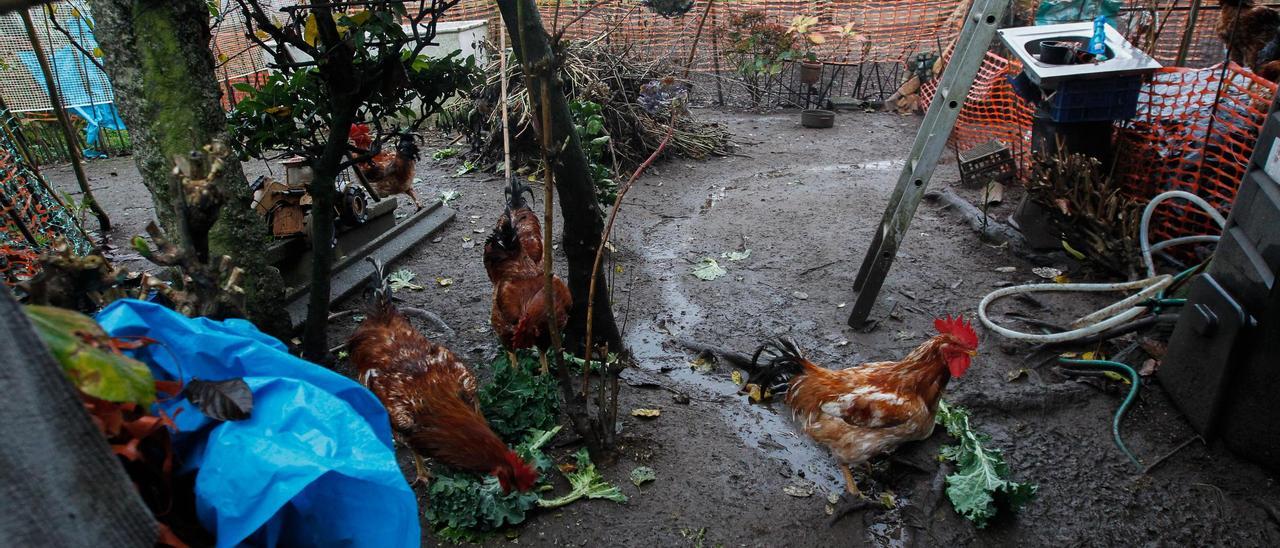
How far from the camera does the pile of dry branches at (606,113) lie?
872 cm

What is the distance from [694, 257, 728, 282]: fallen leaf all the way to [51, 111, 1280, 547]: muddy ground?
0.30 feet

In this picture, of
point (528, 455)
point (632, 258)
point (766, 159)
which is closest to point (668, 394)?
point (528, 455)

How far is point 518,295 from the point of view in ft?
13.4

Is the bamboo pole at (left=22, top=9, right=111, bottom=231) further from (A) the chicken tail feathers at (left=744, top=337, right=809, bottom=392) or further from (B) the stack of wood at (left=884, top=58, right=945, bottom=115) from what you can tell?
(B) the stack of wood at (left=884, top=58, right=945, bottom=115)

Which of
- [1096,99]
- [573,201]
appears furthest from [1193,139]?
[573,201]

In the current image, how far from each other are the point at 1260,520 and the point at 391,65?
4.40 m

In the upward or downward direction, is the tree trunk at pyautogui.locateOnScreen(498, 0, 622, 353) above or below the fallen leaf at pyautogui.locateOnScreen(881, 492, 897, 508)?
above

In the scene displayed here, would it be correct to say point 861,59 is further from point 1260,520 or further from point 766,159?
point 1260,520

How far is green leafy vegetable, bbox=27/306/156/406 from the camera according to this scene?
37.1 inches

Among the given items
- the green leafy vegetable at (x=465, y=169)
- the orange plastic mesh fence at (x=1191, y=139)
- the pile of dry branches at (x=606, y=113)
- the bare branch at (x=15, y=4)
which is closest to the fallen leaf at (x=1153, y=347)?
the orange plastic mesh fence at (x=1191, y=139)

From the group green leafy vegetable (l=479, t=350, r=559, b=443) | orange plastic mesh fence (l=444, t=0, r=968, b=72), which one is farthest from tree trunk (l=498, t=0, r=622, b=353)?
orange plastic mesh fence (l=444, t=0, r=968, b=72)

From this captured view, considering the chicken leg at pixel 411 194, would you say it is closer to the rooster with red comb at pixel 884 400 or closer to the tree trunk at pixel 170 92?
the tree trunk at pixel 170 92

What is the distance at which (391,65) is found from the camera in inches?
130

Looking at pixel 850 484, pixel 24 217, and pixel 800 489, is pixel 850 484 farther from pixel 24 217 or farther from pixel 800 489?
pixel 24 217
